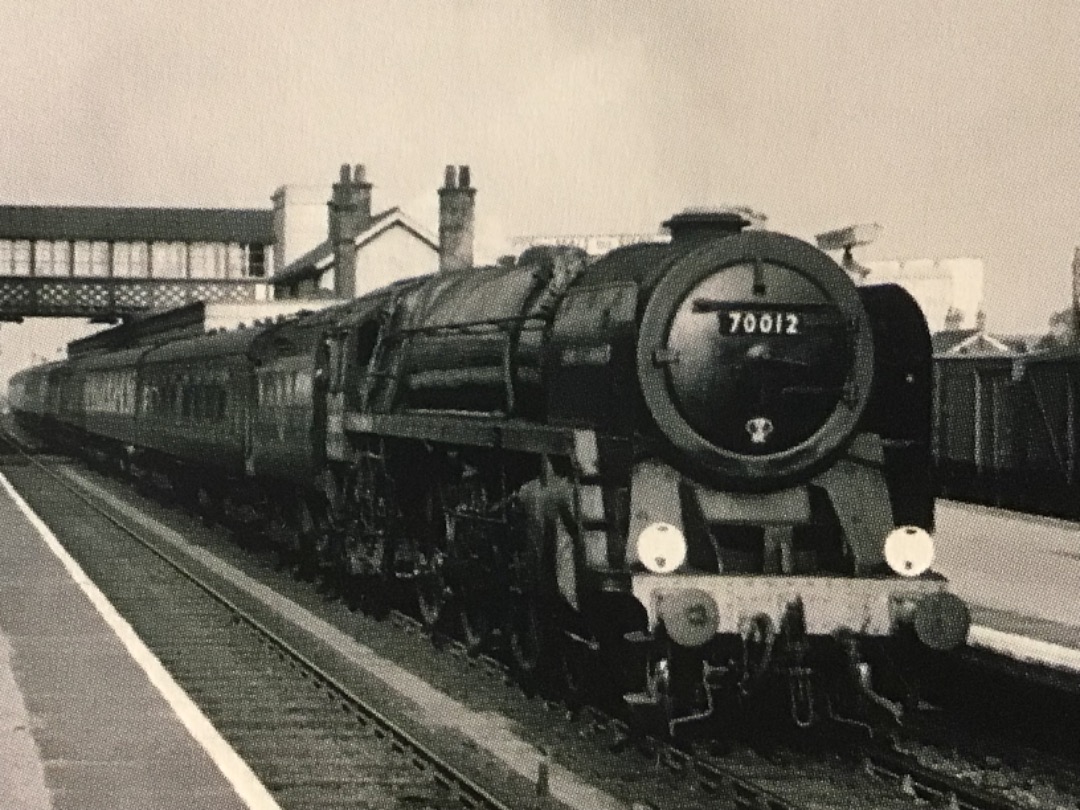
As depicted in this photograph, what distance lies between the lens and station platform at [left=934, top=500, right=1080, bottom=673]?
1127cm

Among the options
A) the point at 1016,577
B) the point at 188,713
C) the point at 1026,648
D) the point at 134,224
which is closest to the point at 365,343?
the point at 188,713

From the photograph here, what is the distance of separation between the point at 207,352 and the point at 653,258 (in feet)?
53.8

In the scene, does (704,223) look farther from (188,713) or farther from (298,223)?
(298,223)

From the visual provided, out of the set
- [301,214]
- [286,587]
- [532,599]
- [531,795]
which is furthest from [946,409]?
[301,214]

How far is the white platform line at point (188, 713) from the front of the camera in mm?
8352

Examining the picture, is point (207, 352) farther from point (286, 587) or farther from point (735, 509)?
point (735, 509)

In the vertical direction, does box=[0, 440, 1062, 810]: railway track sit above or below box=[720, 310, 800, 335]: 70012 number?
below

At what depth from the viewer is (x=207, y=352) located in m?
25.7

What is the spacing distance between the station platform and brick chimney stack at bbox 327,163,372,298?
29.9 meters

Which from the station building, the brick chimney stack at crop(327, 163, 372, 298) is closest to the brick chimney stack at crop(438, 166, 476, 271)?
the station building

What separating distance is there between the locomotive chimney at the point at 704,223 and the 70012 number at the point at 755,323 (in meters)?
0.71

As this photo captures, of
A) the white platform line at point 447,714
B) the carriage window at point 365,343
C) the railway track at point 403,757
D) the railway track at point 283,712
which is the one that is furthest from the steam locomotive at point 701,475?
the carriage window at point 365,343

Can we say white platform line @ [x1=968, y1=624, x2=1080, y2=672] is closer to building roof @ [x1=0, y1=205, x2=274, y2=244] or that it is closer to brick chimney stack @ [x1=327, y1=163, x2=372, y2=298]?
brick chimney stack @ [x1=327, y1=163, x2=372, y2=298]

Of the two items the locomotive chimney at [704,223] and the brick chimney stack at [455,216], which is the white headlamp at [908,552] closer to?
the locomotive chimney at [704,223]
